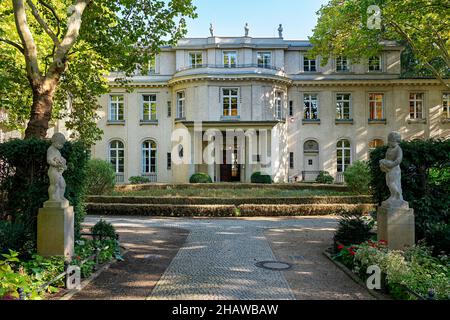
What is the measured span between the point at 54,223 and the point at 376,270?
613 cm

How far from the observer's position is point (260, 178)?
2759 centimetres

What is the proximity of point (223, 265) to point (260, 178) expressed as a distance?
65.4 ft

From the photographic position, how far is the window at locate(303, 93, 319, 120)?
32.8m

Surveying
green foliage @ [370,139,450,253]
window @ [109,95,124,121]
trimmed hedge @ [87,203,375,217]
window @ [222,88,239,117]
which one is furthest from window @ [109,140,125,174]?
green foliage @ [370,139,450,253]

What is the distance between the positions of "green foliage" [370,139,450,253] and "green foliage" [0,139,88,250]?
25.3ft

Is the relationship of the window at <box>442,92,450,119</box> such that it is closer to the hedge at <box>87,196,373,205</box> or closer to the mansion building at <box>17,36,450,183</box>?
the mansion building at <box>17,36,450,183</box>

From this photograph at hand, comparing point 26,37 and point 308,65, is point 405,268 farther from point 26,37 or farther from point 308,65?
point 308,65

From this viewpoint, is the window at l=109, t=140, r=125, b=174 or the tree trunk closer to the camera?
the tree trunk

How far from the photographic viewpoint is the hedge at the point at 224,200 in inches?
703

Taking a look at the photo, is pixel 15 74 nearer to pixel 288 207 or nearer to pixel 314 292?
pixel 288 207

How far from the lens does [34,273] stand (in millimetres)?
6266

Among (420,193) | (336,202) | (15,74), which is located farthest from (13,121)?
(420,193)

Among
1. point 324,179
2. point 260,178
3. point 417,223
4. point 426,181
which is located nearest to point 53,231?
point 417,223

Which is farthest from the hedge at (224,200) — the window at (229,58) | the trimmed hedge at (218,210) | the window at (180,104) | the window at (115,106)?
the window at (229,58)
